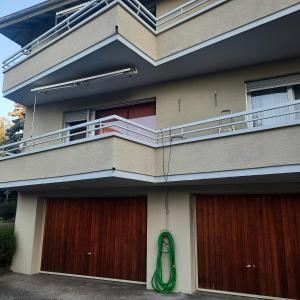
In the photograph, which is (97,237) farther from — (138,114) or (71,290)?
(138,114)

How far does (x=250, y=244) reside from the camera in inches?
320

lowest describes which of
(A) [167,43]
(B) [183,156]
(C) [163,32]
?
(B) [183,156]

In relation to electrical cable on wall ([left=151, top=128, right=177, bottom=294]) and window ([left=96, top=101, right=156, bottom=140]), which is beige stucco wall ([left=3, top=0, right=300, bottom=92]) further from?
electrical cable on wall ([left=151, top=128, right=177, bottom=294])

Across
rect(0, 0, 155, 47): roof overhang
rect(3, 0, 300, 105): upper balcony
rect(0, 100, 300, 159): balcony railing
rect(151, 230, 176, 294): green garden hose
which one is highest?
rect(0, 0, 155, 47): roof overhang

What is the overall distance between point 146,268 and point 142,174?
339 cm

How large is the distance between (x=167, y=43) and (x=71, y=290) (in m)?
8.09

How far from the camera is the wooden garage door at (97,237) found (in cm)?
972

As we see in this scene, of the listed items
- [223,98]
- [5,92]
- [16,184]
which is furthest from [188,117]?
[5,92]

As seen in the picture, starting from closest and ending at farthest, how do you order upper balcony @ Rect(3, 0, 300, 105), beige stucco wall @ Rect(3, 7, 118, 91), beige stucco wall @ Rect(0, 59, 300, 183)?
beige stucco wall @ Rect(0, 59, 300, 183) < upper balcony @ Rect(3, 0, 300, 105) < beige stucco wall @ Rect(3, 7, 118, 91)

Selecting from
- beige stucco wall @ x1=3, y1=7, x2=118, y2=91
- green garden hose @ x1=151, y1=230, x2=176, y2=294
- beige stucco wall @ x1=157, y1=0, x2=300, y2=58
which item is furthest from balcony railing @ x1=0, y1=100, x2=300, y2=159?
green garden hose @ x1=151, y1=230, x2=176, y2=294

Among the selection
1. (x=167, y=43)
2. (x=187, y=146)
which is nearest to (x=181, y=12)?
(x=167, y=43)

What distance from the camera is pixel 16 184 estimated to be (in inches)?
388

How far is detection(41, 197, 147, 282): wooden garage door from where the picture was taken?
31.9ft

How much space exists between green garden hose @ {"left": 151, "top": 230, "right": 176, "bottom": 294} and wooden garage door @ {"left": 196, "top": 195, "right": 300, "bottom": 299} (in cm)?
82
